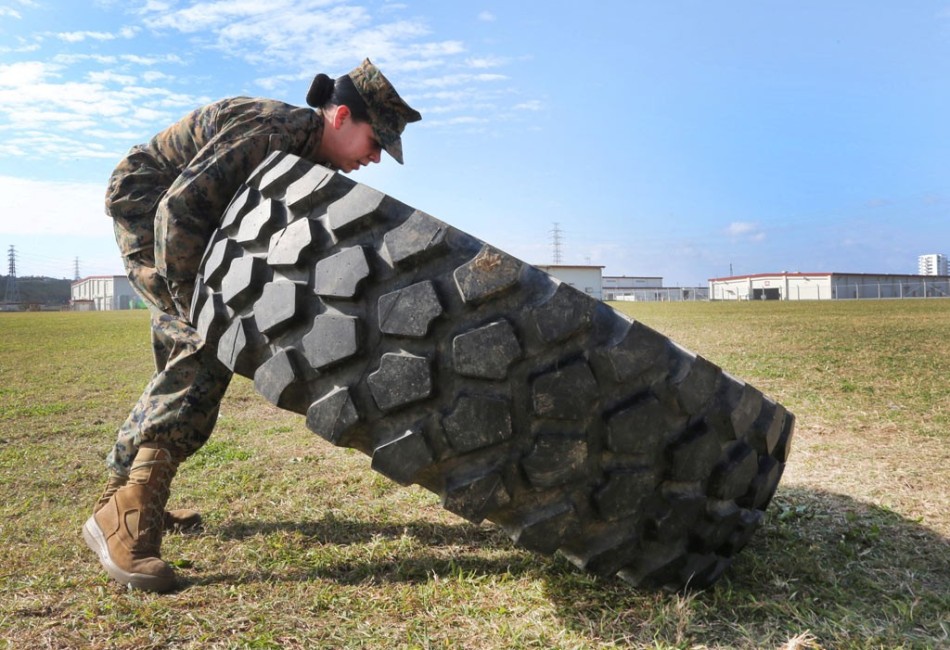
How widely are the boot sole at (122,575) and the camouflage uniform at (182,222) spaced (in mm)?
289

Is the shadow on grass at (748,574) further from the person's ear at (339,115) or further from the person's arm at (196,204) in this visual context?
the person's ear at (339,115)

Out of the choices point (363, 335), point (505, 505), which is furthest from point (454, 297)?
point (505, 505)

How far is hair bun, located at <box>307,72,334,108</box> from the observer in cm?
295

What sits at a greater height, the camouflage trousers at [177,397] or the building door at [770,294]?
the building door at [770,294]

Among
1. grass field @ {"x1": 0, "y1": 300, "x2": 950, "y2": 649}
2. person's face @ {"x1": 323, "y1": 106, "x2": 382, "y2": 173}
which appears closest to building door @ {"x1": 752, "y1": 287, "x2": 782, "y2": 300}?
grass field @ {"x1": 0, "y1": 300, "x2": 950, "y2": 649}

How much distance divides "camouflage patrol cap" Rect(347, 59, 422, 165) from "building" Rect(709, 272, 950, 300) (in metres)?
55.0

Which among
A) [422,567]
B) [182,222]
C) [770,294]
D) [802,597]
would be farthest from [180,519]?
[770,294]

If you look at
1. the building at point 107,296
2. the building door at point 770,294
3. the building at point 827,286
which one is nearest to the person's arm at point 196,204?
the building at point 827,286

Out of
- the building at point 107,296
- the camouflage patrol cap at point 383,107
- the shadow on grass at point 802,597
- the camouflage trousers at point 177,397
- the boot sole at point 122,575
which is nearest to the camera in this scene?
the shadow on grass at point 802,597

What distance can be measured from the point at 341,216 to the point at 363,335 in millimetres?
324

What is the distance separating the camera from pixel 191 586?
7.44ft

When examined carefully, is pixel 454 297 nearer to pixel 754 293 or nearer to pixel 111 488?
pixel 111 488

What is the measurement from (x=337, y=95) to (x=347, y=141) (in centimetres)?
21

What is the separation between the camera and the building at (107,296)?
79.8 m
